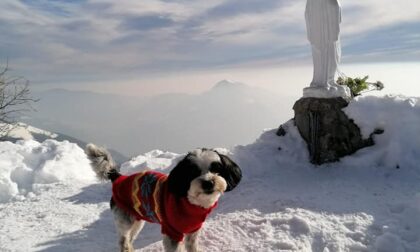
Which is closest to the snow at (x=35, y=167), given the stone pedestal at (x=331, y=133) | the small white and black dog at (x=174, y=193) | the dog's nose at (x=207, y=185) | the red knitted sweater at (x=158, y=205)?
the small white and black dog at (x=174, y=193)

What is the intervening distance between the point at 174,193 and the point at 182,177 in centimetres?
27

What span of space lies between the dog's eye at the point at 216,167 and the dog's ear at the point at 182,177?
0.18m

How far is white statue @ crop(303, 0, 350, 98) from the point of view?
1054 cm

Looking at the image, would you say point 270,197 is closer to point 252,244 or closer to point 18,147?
point 252,244

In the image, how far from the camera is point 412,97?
36.8ft

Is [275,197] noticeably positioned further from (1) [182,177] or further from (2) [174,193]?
(1) [182,177]

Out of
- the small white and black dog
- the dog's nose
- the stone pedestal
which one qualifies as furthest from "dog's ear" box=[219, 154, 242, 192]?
the stone pedestal

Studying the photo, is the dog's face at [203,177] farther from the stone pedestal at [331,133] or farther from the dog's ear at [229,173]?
the stone pedestal at [331,133]

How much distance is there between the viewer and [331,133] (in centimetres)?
1053

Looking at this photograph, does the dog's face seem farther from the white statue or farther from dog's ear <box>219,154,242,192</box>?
the white statue

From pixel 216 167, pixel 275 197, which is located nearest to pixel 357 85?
pixel 275 197

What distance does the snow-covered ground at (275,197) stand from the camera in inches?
256

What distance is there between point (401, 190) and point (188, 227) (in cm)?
621

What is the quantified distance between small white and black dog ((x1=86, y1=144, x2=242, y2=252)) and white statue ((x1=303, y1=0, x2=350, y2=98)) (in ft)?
22.1
